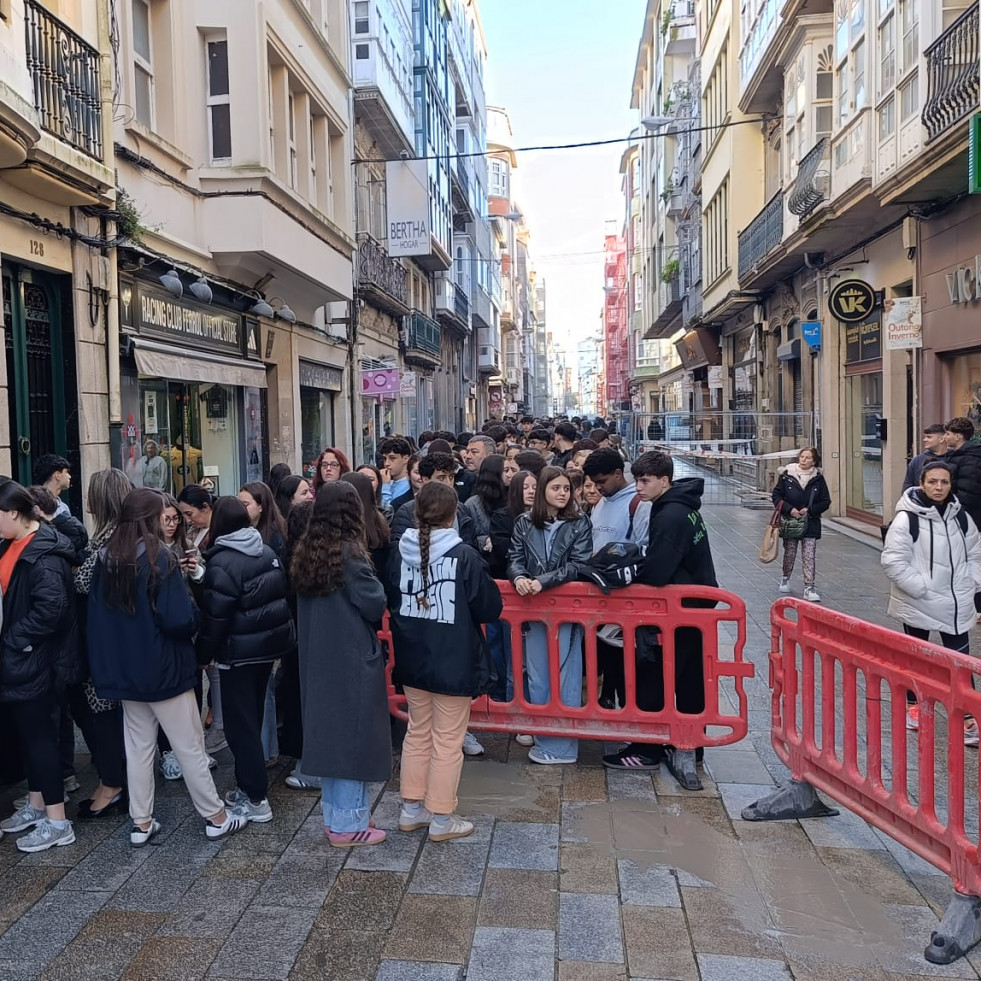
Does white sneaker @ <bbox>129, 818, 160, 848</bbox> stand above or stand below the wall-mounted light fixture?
below

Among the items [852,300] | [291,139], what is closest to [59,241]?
[291,139]

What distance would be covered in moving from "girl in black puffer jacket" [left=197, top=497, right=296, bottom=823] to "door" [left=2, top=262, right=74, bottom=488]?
5020mm

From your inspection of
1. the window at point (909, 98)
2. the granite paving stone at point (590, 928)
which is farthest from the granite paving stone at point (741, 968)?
the window at point (909, 98)

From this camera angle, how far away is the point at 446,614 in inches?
167

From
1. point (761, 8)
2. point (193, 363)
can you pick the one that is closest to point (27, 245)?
point (193, 363)

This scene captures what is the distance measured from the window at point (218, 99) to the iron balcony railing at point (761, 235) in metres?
10.8

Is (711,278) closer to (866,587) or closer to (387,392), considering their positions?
(387,392)

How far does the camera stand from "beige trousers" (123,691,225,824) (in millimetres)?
4301

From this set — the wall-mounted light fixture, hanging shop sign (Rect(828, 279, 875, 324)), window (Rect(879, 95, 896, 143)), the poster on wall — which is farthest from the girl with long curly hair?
hanging shop sign (Rect(828, 279, 875, 324))

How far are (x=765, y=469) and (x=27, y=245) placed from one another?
53.5ft

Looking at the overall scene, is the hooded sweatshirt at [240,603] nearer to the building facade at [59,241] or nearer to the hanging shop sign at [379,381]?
the building facade at [59,241]

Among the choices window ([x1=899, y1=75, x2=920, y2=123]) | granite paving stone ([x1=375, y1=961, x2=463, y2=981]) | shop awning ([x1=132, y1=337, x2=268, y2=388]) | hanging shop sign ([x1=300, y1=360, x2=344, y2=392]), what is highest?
window ([x1=899, y1=75, x2=920, y2=123])

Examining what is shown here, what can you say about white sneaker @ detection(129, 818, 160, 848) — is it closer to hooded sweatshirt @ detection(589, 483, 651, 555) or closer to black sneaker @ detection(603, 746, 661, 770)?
black sneaker @ detection(603, 746, 661, 770)

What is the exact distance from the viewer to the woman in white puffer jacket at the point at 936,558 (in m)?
5.53
